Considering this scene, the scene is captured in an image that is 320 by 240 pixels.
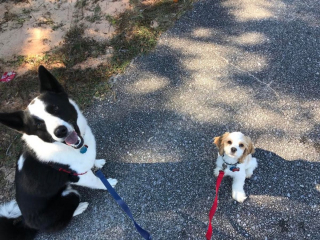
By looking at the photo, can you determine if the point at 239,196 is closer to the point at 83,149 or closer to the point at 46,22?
the point at 83,149

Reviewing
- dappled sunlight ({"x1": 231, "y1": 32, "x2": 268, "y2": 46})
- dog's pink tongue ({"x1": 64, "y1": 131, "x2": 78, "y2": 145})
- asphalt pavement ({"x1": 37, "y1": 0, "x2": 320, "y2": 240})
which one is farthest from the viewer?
dappled sunlight ({"x1": 231, "y1": 32, "x2": 268, "y2": 46})

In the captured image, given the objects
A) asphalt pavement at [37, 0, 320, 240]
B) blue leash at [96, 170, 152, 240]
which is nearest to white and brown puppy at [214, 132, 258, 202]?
asphalt pavement at [37, 0, 320, 240]

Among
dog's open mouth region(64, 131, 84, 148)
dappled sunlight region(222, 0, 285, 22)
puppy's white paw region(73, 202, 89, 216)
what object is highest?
dappled sunlight region(222, 0, 285, 22)

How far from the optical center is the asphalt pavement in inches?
116

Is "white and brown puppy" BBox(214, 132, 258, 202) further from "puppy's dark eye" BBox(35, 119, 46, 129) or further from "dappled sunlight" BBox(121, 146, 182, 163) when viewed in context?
"puppy's dark eye" BBox(35, 119, 46, 129)

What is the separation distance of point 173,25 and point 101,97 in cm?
186

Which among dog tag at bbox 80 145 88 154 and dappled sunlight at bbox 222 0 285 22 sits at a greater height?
dappled sunlight at bbox 222 0 285 22

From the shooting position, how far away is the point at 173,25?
4555 mm

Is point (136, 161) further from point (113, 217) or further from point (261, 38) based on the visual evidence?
point (261, 38)

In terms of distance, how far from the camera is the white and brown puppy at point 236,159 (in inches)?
99.7

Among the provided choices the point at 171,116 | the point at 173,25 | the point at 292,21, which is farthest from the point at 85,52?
the point at 292,21

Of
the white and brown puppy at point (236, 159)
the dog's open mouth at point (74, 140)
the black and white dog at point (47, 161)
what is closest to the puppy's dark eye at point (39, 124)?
the black and white dog at point (47, 161)

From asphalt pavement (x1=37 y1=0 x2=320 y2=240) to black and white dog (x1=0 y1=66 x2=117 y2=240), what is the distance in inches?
16.7

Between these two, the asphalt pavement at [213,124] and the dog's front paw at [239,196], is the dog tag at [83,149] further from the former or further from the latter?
the dog's front paw at [239,196]
